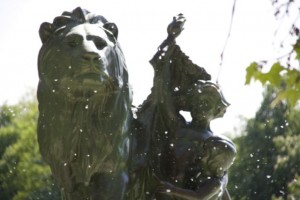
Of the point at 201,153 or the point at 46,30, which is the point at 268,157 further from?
the point at 46,30

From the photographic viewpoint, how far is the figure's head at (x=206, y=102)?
18.5ft

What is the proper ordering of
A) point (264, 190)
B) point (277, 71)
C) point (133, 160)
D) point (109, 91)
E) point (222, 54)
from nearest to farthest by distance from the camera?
1. point (277, 71)
2. point (222, 54)
3. point (109, 91)
4. point (133, 160)
5. point (264, 190)

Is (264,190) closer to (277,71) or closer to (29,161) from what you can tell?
(29,161)

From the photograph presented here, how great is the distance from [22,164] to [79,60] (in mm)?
20497

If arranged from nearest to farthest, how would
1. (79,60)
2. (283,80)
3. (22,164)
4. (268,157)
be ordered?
(283,80), (79,60), (22,164), (268,157)

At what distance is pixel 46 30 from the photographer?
521cm

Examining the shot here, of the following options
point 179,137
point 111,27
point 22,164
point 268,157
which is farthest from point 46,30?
point 268,157

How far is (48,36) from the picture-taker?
5215 mm

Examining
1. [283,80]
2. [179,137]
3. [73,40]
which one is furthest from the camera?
[179,137]

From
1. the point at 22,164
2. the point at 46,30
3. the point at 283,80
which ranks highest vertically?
the point at 22,164

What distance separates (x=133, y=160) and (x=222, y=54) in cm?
172

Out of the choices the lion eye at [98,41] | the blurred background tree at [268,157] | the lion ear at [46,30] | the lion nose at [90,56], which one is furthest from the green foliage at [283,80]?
the blurred background tree at [268,157]

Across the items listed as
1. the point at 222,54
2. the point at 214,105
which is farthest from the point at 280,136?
the point at 222,54

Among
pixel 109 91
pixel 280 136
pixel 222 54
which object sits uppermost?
pixel 280 136
